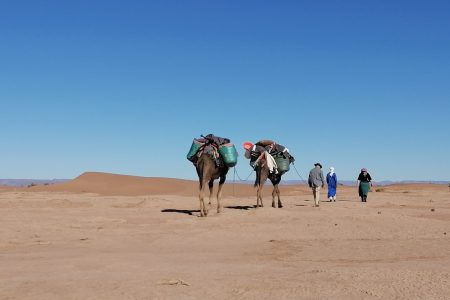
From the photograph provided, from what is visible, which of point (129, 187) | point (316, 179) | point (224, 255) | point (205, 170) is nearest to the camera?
point (224, 255)

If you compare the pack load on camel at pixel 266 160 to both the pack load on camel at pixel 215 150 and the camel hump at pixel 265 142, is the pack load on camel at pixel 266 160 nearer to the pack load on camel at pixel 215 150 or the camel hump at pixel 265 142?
the camel hump at pixel 265 142

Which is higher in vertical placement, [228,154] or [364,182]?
[228,154]

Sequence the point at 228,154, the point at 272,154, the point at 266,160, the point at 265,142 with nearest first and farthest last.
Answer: the point at 228,154, the point at 266,160, the point at 272,154, the point at 265,142

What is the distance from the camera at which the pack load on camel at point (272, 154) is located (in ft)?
67.6

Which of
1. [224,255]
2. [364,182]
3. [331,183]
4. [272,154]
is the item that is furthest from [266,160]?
[224,255]

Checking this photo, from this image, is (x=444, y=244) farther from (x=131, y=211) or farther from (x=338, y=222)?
(x=131, y=211)

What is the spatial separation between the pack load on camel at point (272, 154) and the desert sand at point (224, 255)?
2.54m

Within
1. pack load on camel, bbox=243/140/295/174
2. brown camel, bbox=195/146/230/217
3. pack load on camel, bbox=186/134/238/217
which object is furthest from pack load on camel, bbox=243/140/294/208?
brown camel, bbox=195/146/230/217

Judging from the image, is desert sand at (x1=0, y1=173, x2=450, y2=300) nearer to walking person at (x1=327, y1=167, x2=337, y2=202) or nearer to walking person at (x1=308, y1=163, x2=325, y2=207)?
walking person at (x1=308, y1=163, x2=325, y2=207)

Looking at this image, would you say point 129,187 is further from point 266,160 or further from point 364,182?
point 266,160

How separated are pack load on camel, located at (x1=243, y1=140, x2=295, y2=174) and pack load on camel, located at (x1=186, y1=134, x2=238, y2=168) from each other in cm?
261

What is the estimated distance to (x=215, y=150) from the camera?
58.4 feet

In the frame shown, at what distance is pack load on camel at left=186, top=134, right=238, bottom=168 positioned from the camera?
1773cm

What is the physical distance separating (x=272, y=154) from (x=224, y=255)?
11.0 m
